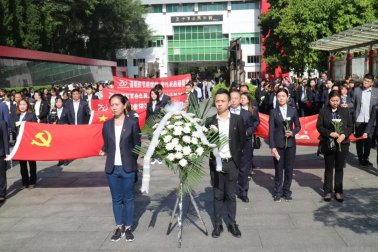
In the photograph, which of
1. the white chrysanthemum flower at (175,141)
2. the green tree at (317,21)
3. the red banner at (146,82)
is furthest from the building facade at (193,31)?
the white chrysanthemum flower at (175,141)

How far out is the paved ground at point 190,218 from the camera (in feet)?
17.2

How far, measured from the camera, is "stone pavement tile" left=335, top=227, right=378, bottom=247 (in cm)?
511

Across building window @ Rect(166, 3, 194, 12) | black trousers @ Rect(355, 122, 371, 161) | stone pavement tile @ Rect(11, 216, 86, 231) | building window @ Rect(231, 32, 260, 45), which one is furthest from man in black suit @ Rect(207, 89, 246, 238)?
building window @ Rect(166, 3, 194, 12)

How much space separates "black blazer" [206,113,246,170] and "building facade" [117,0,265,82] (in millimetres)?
58830

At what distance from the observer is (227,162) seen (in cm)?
541

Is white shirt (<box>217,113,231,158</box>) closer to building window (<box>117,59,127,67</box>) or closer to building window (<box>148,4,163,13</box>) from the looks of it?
building window (<box>117,59,127,67</box>)

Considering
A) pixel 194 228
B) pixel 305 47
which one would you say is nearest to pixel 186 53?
pixel 305 47

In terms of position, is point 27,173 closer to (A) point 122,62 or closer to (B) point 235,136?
(B) point 235,136

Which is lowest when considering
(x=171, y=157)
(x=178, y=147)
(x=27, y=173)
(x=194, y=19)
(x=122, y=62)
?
(x=27, y=173)

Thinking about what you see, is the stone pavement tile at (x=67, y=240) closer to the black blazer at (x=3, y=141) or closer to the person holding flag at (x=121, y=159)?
the person holding flag at (x=121, y=159)

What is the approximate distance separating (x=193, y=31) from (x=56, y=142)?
195 ft

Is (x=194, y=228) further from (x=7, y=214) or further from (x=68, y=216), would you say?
(x=7, y=214)

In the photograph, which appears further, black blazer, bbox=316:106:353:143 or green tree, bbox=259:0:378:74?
green tree, bbox=259:0:378:74

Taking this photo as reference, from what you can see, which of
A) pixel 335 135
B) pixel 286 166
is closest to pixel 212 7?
pixel 286 166
